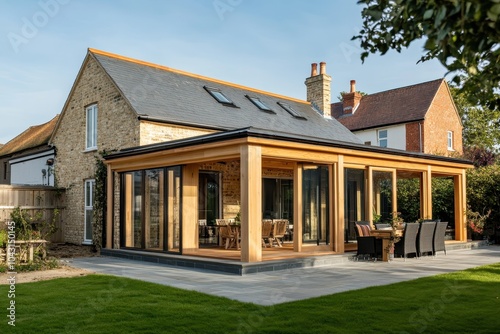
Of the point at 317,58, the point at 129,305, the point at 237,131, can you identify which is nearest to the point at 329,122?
the point at 317,58

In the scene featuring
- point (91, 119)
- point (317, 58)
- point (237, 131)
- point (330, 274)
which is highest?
point (317, 58)

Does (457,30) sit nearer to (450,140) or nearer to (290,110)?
(290,110)

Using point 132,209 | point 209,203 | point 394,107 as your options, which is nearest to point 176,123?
point 209,203

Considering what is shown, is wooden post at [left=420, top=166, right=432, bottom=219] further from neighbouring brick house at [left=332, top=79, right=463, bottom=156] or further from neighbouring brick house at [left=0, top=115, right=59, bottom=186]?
neighbouring brick house at [left=0, top=115, right=59, bottom=186]

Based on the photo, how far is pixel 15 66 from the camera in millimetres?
10953

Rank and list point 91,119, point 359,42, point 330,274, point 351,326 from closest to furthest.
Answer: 1. point 359,42
2. point 351,326
3. point 330,274
4. point 91,119

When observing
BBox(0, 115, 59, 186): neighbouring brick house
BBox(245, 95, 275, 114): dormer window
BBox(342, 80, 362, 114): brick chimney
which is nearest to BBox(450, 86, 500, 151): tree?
BBox(342, 80, 362, 114): brick chimney

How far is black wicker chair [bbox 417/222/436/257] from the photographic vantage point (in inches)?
521

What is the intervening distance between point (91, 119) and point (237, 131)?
27.1 ft

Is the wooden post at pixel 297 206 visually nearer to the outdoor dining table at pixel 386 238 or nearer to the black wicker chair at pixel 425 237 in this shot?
the outdoor dining table at pixel 386 238

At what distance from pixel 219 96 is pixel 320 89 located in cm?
748

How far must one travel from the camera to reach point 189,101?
55.1ft

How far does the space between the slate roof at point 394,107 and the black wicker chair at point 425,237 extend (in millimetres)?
16373

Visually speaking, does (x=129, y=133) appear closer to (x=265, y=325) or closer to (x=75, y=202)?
(x=75, y=202)
